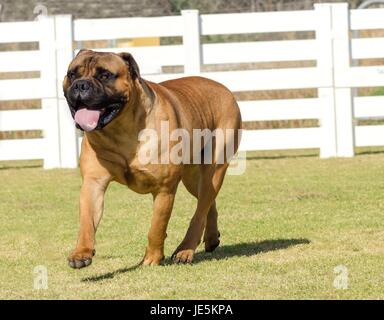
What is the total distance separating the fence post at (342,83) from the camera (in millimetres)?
14641

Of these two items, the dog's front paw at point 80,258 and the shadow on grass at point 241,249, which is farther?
the shadow on grass at point 241,249

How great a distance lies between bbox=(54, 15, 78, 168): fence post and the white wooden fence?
13mm

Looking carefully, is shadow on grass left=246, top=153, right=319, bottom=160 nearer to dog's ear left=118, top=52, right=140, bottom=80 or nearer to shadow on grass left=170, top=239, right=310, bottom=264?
shadow on grass left=170, top=239, right=310, bottom=264

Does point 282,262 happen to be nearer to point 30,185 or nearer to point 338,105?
point 30,185

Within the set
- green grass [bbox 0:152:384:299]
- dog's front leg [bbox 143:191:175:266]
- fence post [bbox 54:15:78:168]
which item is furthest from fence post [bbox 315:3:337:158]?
dog's front leg [bbox 143:191:175:266]

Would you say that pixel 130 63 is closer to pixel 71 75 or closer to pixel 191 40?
pixel 71 75

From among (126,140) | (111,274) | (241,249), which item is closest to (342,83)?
(241,249)

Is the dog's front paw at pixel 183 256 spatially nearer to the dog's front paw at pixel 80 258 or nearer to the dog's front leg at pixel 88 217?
the dog's front leg at pixel 88 217

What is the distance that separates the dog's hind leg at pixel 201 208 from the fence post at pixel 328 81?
6807mm

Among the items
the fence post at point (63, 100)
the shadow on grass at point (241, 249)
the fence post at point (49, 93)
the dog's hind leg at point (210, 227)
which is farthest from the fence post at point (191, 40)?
the dog's hind leg at point (210, 227)

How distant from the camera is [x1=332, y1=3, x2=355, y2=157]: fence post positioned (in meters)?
14.6

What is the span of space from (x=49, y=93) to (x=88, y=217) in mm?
7831

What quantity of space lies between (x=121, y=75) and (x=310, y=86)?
8.07m

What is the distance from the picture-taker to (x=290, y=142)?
14.7 meters
